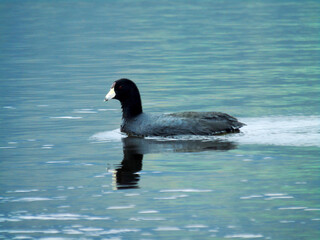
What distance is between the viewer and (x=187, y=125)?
1622 centimetres

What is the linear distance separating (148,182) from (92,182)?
0.88 m

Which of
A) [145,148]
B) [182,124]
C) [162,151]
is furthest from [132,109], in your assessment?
[162,151]

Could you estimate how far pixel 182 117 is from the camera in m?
16.5

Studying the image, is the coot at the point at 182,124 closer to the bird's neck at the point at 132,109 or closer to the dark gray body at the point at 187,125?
the dark gray body at the point at 187,125

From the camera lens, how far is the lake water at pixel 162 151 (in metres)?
10.4

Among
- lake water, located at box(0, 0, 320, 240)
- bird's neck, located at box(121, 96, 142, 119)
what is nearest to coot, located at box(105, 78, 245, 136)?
bird's neck, located at box(121, 96, 142, 119)

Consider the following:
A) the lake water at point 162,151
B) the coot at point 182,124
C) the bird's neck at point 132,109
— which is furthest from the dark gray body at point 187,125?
the bird's neck at point 132,109

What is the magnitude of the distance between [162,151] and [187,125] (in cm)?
137

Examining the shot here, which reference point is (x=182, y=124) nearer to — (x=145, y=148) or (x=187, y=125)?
(x=187, y=125)

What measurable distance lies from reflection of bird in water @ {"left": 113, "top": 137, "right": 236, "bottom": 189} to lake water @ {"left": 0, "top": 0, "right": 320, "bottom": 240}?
3 centimetres

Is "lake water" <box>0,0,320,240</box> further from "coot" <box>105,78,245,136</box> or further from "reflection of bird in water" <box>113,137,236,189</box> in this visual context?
"coot" <box>105,78,245,136</box>

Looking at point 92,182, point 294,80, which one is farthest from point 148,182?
point 294,80

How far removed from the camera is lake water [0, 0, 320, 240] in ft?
34.2

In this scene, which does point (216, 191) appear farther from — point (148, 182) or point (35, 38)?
point (35, 38)
